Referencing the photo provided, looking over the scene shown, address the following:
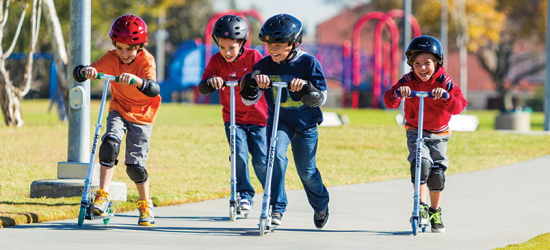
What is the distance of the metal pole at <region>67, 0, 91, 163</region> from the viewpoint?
29.4ft

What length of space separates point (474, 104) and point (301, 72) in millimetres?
64955

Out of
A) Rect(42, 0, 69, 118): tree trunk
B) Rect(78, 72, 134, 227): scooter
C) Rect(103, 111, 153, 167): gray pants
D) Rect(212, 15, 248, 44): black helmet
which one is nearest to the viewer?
Rect(78, 72, 134, 227): scooter

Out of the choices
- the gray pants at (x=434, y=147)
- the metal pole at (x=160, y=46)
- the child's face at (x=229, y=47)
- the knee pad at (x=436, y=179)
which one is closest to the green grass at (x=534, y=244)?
the knee pad at (x=436, y=179)

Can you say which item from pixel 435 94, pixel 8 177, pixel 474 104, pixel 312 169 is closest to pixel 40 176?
pixel 8 177

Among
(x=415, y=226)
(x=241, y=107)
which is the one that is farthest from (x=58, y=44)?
(x=415, y=226)

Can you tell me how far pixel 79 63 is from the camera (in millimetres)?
9023

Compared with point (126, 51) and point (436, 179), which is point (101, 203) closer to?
point (126, 51)

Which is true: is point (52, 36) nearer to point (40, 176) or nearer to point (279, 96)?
point (40, 176)

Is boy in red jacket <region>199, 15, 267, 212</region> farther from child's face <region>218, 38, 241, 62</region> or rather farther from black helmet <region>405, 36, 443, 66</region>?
black helmet <region>405, 36, 443, 66</region>

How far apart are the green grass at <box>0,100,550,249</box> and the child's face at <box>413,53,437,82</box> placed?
280 cm

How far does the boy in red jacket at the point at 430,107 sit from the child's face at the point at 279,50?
86 cm

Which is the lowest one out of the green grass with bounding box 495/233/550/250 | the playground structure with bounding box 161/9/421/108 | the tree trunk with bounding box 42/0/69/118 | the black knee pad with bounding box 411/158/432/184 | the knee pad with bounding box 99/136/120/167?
the green grass with bounding box 495/233/550/250

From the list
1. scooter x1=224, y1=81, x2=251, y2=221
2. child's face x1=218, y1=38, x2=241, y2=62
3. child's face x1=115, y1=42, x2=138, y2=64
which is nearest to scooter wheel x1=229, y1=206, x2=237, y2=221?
scooter x1=224, y1=81, x2=251, y2=221

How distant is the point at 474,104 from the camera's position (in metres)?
70.6
